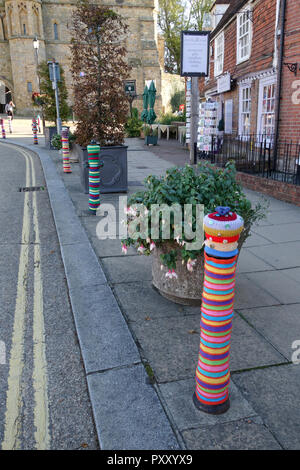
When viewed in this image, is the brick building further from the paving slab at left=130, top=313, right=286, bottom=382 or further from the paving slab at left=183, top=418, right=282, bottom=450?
the paving slab at left=183, top=418, right=282, bottom=450

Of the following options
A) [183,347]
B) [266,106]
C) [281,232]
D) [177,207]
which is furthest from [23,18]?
[183,347]

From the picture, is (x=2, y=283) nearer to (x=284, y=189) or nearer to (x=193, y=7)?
(x=284, y=189)

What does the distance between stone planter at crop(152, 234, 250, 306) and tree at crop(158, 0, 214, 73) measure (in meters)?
45.9

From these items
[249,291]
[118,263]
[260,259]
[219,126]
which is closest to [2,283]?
[118,263]

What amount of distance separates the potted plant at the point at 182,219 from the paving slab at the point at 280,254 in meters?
1.25

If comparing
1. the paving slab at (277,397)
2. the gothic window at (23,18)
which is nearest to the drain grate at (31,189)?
the paving slab at (277,397)

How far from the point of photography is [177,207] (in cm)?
323

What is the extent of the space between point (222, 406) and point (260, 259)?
2.86 metres

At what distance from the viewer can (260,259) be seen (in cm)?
485

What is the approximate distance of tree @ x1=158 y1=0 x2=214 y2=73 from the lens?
44.6 m

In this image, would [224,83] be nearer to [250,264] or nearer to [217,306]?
[250,264]

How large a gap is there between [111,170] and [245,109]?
7583mm

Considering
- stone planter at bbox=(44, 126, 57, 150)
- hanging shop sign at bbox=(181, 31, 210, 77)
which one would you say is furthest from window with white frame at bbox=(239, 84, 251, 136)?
stone planter at bbox=(44, 126, 57, 150)
